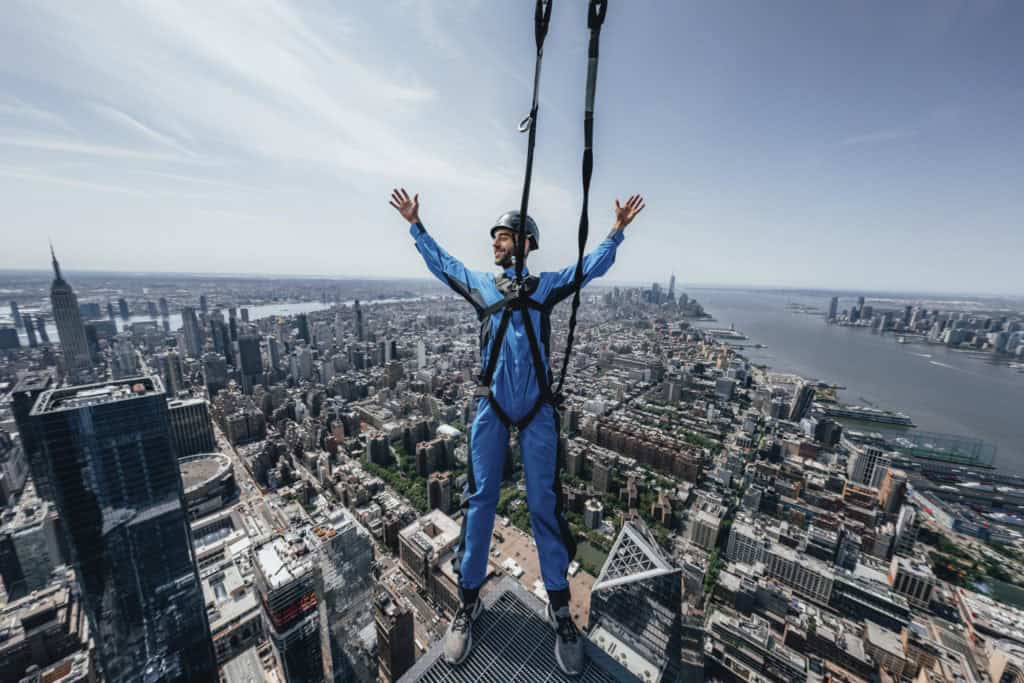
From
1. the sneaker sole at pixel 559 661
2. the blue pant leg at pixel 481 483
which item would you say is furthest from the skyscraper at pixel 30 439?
the sneaker sole at pixel 559 661

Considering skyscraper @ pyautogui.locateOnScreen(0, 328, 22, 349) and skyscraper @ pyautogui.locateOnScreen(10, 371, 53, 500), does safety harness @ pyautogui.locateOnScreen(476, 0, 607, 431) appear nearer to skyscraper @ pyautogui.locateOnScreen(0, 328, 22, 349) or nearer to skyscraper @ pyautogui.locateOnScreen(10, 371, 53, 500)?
skyscraper @ pyautogui.locateOnScreen(10, 371, 53, 500)

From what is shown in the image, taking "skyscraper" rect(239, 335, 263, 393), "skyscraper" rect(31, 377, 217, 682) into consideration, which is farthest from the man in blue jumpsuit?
"skyscraper" rect(239, 335, 263, 393)

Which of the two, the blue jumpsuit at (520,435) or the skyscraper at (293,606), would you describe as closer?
the blue jumpsuit at (520,435)

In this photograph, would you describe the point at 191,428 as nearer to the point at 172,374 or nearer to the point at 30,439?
the point at 30,439

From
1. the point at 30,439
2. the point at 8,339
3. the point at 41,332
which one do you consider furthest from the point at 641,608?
the point at 41,332

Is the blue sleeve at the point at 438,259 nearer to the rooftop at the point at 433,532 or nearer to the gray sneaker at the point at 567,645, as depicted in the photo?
the gray sneaker at the point at 567,645

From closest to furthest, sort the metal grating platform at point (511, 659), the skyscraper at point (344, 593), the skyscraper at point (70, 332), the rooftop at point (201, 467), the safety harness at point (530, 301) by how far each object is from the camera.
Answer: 1. the safety harness at point (530, 301)
2. the metal grating platform at point (511, 659)
3. the skyscraper at point (344, 593)
4. the rooftop at point (201, 467)
5. the skyscraper at point (70, 332)
